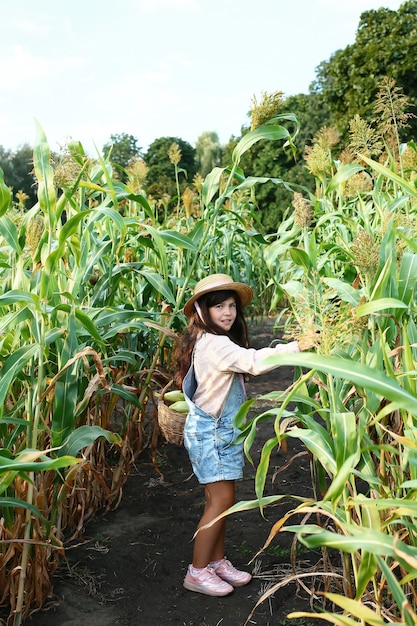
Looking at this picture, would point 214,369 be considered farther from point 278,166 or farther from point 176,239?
point 278,166

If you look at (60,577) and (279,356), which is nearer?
(279,356)

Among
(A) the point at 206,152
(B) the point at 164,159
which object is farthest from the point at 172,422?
(A) the point at 206,152

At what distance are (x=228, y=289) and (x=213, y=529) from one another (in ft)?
3.05

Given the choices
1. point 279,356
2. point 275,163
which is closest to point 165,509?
point 279,356

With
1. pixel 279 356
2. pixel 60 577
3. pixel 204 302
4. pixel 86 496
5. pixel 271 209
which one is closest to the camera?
pixel 279 356

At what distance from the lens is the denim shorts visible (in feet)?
8.27

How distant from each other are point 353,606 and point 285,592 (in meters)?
1.27

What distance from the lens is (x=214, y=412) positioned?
2562 millimetres

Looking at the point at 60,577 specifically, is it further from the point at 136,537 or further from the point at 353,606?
the point at 353,606

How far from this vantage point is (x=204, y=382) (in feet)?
8.48

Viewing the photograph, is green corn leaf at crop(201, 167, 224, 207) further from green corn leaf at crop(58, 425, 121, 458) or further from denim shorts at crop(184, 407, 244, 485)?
green corn leaf at crop(58, 425, 121, 458)

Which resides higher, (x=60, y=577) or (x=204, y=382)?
(x=204, y=382)

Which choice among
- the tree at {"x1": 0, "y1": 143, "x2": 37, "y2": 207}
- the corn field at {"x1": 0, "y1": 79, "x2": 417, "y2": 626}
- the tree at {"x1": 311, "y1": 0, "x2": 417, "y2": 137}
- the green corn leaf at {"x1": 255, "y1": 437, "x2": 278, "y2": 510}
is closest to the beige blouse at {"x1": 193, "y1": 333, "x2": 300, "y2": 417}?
the corn field at {"x1": 0, "y1": 79, "x2": 417, "y2": 626}

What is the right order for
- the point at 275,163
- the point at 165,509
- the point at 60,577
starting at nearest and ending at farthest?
the point at 60,577 → the point at 165,509 → the point at 275,163
